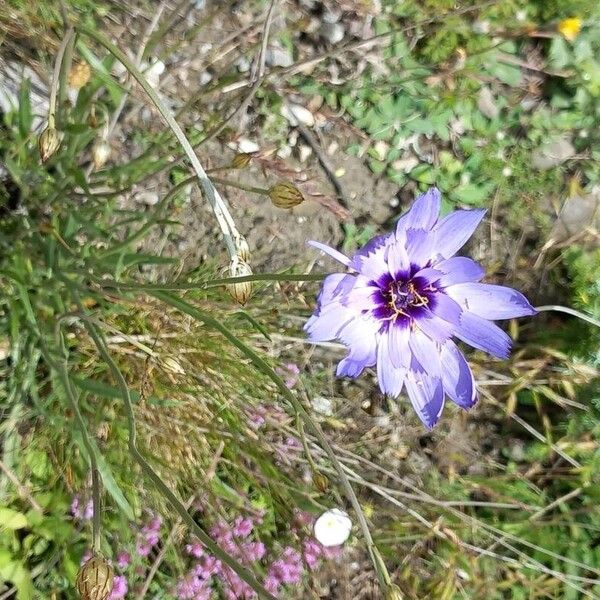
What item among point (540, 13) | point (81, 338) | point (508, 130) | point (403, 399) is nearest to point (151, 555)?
point (81, 338)

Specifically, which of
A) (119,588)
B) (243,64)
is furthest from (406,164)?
(119,588)

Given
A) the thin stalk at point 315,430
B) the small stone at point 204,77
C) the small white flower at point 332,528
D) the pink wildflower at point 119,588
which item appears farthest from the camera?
the small stone at point 204,77

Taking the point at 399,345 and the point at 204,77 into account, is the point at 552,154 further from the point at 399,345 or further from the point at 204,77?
the point at 399,345

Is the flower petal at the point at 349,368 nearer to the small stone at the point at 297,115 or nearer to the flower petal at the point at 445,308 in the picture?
the flower petal at the point at 445,308

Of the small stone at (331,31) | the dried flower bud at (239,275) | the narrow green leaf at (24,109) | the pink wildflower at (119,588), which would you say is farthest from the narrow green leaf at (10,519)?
the small stone at (331,31)

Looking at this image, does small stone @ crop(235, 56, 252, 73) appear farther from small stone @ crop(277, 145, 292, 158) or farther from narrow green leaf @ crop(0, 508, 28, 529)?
narrow green leaf @ crop(0, 508, 28, 529)
